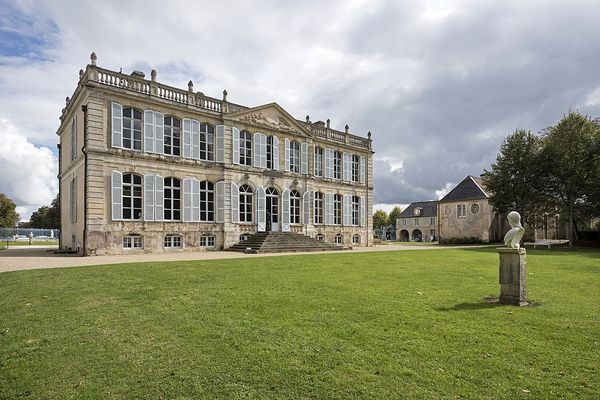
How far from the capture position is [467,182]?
46625 mm

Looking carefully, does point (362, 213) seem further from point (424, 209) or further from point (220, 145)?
point (424, 209)

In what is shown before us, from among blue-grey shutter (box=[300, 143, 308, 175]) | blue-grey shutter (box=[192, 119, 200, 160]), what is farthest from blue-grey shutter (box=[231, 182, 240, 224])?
blue-grey shutter (box=[300, 143, 308, 175])

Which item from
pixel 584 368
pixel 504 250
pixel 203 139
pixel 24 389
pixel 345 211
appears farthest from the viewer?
pixel 345 211

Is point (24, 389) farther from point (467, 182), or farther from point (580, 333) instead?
point (467, 182)

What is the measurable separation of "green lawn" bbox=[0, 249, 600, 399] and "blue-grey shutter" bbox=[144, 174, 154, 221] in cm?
1256

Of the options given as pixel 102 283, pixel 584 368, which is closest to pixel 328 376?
pixel 584 368

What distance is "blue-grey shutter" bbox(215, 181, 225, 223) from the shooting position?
23547 mm

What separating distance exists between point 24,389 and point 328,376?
2.82 m

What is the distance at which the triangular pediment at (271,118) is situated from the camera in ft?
81.7

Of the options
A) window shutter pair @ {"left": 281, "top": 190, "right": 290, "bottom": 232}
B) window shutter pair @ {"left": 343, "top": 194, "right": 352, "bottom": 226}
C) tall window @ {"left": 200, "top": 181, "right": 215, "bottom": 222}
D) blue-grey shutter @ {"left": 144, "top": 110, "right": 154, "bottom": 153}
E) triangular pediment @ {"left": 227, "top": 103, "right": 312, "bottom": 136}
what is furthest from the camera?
window shutter pair @ {"left": 343, "top": 194, "right": 352, "bottom": 226}

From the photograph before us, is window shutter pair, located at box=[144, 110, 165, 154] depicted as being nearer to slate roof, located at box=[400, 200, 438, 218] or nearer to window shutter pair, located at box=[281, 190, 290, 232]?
window shutter pair, located at box=[281, 190, 290, 232]

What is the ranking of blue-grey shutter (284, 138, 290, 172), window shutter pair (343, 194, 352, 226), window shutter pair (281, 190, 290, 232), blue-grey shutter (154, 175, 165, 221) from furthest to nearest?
window shutter pair (343, 194, 352, 226) < blue-grey shutter (284, 138, 290, 172) < window shutter pair (281, 190, 290, 232) < blue-grey shutter (154, 175, 165, 221)

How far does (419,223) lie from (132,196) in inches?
2078

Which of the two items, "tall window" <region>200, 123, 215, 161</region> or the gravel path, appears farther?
"tall window" <region>200, 123, 215, 161</region>
